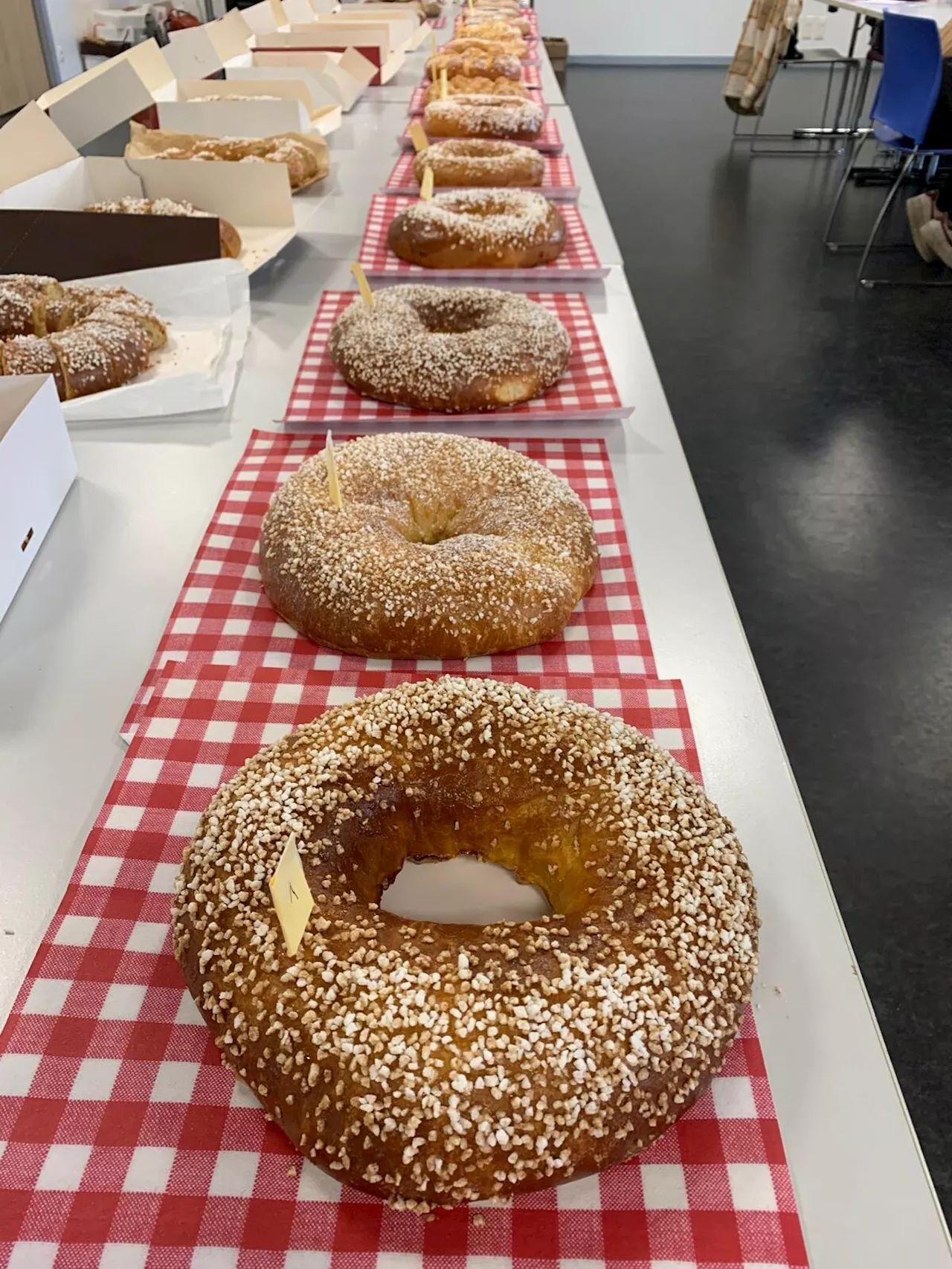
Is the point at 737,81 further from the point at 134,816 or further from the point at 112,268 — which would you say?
the point at 134,816

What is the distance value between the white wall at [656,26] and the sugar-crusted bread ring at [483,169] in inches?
327

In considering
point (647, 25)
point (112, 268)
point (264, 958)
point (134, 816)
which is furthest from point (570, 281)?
point (647, 25)

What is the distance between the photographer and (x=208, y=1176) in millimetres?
835

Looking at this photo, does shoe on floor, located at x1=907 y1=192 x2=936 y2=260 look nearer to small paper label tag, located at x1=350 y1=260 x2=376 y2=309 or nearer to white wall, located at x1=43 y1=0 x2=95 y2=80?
small paper label tag, located at x1=350 y1=260 x2=376 y2=309

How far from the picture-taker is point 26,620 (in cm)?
143

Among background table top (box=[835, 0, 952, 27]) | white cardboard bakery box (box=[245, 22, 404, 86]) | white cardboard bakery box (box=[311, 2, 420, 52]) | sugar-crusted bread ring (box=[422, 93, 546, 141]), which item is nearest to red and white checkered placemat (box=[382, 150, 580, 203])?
sugar-crusted bread ring (box=[422, 93, 546, 141])

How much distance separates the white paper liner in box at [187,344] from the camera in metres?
1.90

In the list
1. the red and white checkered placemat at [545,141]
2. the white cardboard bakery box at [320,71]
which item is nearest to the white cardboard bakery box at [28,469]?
the red and white checkered placemat at [545,141]

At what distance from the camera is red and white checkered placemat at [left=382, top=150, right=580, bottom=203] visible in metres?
3.09

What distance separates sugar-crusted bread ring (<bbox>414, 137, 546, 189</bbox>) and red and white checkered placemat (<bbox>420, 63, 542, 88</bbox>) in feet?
4.98

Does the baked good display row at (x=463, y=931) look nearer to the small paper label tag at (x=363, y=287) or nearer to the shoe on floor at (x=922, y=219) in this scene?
the small paper label tag at (x=363, y=287)

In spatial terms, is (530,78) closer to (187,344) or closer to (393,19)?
(393,19)

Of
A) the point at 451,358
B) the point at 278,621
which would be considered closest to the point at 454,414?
the point at 451,358

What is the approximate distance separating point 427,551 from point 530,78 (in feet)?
13.0
